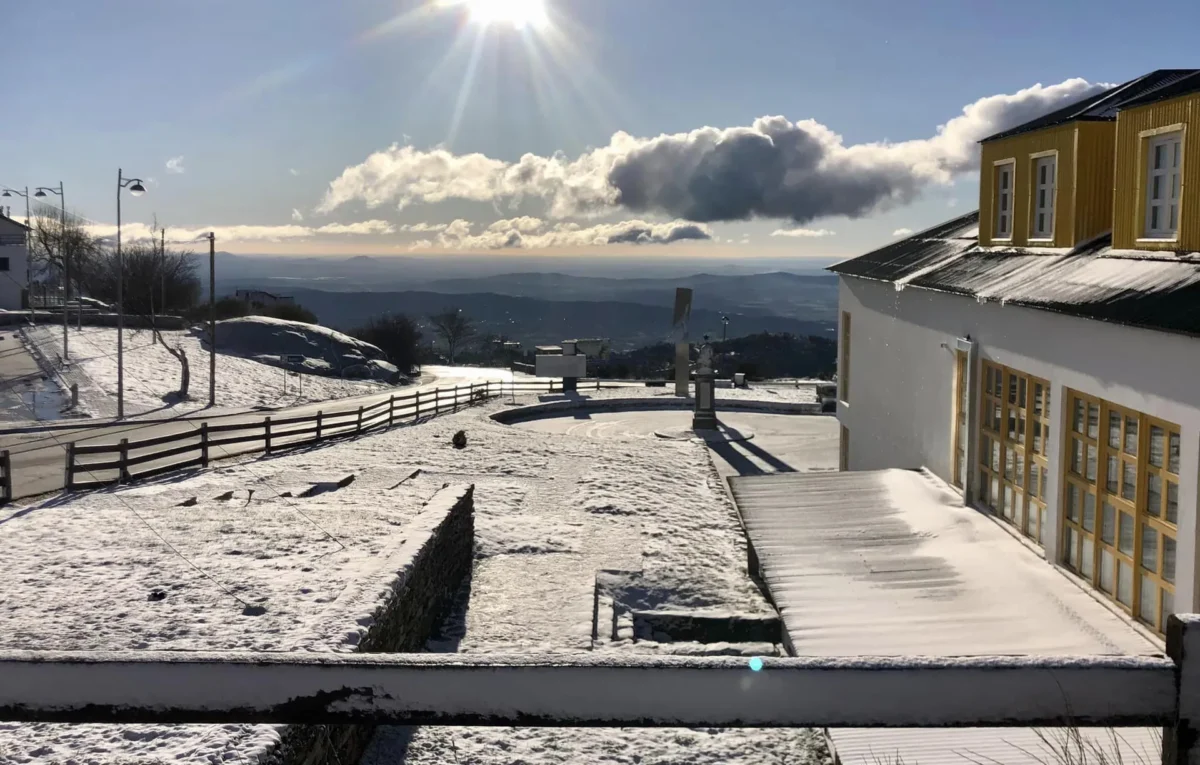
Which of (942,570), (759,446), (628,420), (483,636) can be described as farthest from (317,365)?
(942,570)

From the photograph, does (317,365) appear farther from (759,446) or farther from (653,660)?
(653,660)

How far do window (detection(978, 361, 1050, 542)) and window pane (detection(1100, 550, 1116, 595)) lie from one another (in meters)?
1.27

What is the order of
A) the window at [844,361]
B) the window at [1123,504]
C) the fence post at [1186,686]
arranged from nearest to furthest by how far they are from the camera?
the fence post at [1186,686] → the window at [1123,504] → the window at [844,361]

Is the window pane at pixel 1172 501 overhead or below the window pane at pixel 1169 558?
overhead

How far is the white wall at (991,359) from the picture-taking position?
731 cm

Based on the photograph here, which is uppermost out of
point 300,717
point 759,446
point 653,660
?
point 653,660

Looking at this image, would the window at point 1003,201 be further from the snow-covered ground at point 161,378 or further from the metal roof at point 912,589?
the snow-covered ground at point 161,378

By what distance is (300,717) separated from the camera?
197 cm

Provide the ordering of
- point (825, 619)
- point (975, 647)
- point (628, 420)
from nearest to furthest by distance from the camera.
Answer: point (975, 647)
point (825, 619)
point (628, 420)

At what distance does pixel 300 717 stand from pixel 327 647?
6307 millimetres

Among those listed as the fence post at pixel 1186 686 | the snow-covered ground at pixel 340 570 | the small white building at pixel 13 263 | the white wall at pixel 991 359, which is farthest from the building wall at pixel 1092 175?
the small white building at pixel 13 263

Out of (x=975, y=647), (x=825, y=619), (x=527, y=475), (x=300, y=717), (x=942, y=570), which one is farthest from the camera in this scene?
(x=527, y=475)

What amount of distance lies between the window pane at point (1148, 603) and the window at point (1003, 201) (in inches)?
299

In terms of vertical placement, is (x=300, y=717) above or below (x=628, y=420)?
above
